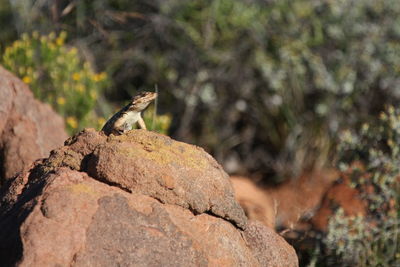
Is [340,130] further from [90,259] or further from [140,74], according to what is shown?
[90,259]

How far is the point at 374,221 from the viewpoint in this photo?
612 centimetres

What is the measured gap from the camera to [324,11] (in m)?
9.80

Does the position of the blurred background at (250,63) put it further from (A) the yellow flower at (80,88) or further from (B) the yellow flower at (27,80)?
(B) the yellow flower at (27,80)

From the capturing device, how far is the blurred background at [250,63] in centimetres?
960

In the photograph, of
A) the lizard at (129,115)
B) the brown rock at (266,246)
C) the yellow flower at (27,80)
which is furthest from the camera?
the yellow flower at (27,80)

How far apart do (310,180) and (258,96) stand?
1466mm

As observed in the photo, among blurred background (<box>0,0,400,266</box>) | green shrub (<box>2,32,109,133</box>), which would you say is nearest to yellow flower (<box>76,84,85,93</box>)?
green shrub (<box>2,32,109,133</box>)

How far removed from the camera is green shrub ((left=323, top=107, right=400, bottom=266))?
5809mm

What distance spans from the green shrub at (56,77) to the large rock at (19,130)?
1.70m

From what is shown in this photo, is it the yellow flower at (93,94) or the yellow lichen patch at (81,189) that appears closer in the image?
the yellow lichen patch at (81,189)

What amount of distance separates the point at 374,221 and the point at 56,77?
391 centimetres

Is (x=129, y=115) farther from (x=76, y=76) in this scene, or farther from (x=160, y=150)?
(x=76, y=76)

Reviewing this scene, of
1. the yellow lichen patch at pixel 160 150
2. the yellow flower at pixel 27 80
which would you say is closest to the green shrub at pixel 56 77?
the yellow flower at pixel 27 80

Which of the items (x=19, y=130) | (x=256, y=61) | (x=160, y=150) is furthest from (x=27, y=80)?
(x=160, y=150)
